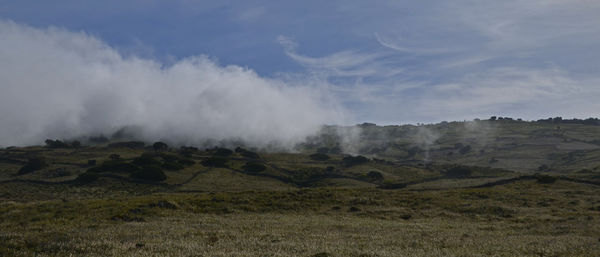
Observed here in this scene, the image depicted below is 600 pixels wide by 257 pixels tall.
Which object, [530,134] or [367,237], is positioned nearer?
[367,237]

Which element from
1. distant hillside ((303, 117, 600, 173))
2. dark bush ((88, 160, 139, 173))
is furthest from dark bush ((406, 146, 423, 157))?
Result: dark bush ((88, 160, 139, 173))

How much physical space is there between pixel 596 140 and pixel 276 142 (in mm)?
Answer: 113265

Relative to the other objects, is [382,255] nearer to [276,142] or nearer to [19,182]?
[19,182]

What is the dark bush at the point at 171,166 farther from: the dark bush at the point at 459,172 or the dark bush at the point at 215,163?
the dark bush at the point at 459,172

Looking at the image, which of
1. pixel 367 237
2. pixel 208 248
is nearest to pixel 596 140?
pixel 367 237

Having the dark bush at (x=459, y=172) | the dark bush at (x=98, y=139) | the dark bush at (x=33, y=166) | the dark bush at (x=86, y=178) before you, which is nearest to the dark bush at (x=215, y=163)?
the dark bush at (x=86, y=178)

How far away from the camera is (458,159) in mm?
130000

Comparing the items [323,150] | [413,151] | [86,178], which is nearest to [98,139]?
[323,150]

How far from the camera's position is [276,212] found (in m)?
36.8

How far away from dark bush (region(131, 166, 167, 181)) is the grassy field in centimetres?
26

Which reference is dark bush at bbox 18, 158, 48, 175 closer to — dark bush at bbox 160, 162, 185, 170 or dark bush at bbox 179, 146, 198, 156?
dark bush at bbox 160, 162, 185, 170

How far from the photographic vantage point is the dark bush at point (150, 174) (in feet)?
202

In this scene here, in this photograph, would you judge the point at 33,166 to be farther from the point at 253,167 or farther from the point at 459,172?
the point at 459,172

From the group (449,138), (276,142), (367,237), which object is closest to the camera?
(367,237)
